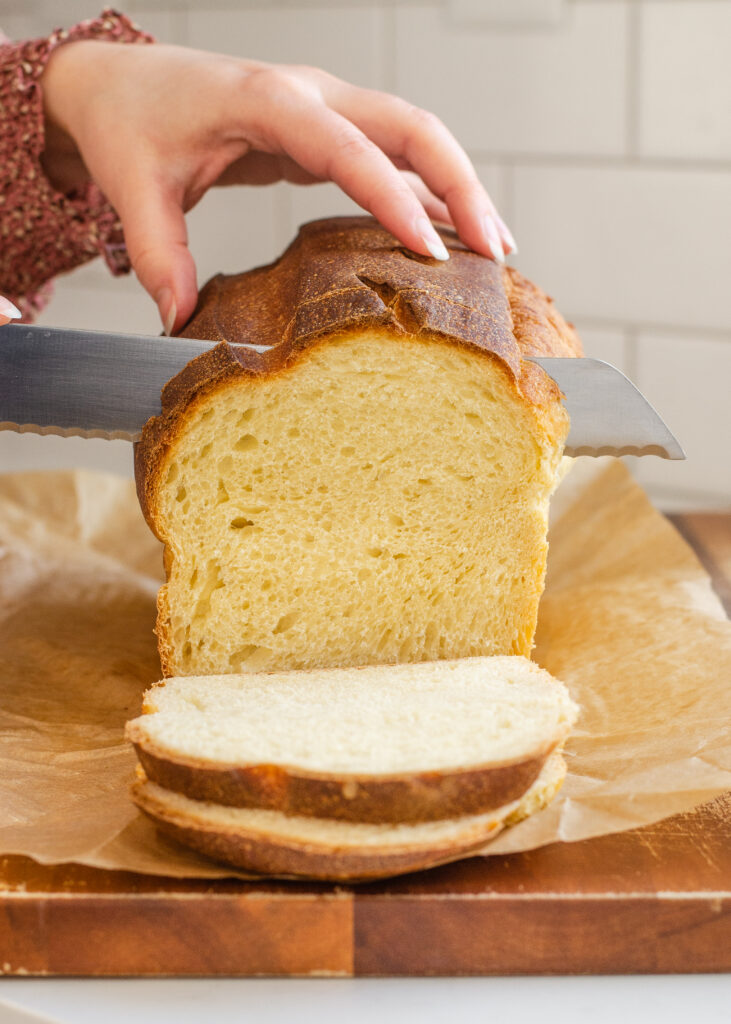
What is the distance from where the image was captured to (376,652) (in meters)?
1.89

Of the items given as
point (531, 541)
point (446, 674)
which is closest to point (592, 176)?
point (531, 541)

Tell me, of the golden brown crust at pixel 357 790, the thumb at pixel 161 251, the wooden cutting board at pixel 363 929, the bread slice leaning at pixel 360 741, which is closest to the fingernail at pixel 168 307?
the thumb at pixel 161 251

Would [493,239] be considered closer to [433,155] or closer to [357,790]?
[433,155]

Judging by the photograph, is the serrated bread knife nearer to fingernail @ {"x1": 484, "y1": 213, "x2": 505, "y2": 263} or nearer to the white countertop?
fingernail @ {"x1": 484, "y1": 213, "x2": 505, "y2": 263}

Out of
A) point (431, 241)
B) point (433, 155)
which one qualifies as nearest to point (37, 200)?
point (433, 155)

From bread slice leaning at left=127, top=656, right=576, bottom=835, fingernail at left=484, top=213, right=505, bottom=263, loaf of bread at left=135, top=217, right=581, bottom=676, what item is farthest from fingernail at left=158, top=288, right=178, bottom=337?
bread slice leaning at left=127, top=656, right=576, bottom=835

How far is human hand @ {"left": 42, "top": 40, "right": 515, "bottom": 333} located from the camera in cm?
220

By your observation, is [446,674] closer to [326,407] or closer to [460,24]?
[326,407]

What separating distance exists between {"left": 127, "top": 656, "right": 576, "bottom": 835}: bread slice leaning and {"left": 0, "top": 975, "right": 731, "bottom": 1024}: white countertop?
0.19 m

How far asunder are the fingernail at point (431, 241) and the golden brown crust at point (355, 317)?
0.06ft

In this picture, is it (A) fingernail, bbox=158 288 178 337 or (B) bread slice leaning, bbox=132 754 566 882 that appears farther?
(A) fingernail, bbox=158 288 178 337

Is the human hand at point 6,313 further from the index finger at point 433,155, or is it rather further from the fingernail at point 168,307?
the index finger at point 433,155

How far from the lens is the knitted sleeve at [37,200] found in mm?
2494

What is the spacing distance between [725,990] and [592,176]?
2.89 meters
